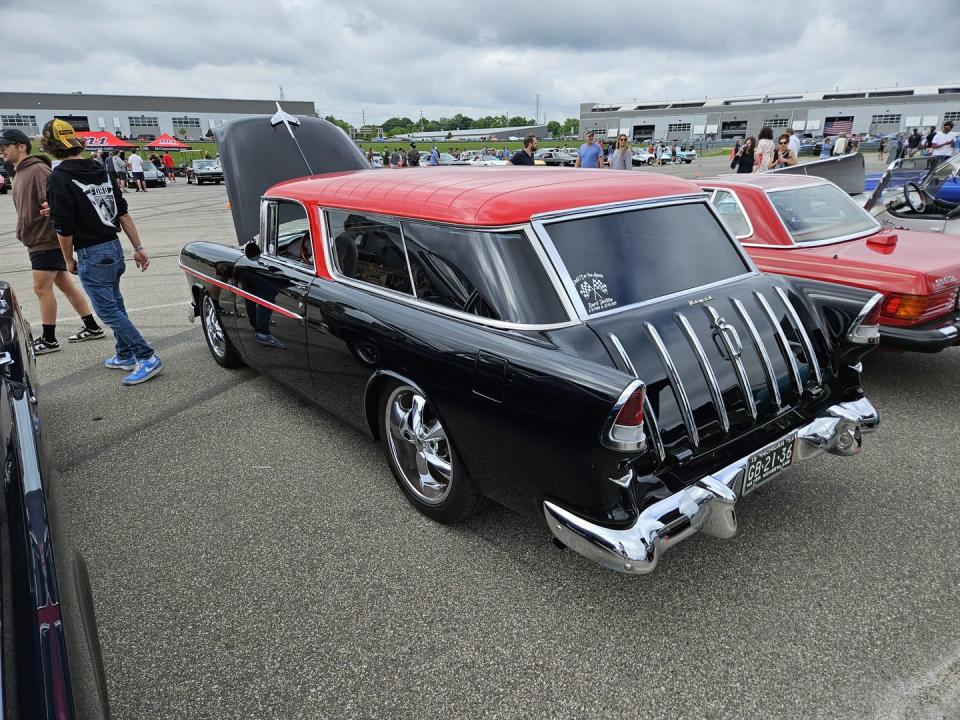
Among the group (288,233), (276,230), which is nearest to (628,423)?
(288,233)

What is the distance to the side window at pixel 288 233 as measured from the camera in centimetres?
364

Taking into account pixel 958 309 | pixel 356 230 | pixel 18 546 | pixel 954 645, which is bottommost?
pixel 954 645

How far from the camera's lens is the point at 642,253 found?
9.30 ft

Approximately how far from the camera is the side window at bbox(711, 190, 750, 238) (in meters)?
4.96

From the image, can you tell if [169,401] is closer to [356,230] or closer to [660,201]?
[356,230]

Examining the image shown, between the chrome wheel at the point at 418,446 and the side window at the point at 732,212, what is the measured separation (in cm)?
333

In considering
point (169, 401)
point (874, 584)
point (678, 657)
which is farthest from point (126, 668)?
point (874, 584)

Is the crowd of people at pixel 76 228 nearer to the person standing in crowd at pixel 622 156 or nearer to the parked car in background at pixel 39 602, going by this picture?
the parked car in background at pixel 39 602

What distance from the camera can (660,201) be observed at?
304 cm

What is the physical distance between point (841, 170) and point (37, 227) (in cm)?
852

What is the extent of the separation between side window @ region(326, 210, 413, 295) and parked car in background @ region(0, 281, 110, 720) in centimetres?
164

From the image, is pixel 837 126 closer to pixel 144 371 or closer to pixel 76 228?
pixel 144 371

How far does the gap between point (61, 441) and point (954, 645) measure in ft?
15.9

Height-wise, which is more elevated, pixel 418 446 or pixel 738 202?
pixel 738 202
